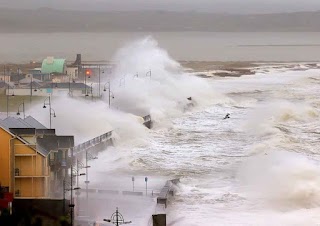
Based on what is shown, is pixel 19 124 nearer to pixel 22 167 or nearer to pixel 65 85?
pixel 22 167

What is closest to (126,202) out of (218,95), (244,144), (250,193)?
(250,193)

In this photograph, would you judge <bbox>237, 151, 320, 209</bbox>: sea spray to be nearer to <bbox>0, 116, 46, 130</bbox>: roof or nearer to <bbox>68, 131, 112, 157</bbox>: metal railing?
<bbox>68, 131, 112, 157</bbox>: metal railing

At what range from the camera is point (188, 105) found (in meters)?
50.9

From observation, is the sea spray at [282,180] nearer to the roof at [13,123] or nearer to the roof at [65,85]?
the roof at [13,123]

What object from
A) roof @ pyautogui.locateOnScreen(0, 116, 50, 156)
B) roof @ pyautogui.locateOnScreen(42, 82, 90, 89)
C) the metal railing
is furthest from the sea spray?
roof @ pyautogui.locateOnScreen(42, 82, 90, 89)

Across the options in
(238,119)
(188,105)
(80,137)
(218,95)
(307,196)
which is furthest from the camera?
(218,95)

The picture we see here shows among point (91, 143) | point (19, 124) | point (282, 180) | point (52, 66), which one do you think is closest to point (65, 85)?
point (52, 66)

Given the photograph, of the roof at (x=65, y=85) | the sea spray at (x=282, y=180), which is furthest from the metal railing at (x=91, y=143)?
the roof at (x=65, y=85)

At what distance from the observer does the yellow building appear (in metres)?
17.6

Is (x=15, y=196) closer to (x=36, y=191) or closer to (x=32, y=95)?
(x=36, y=191)

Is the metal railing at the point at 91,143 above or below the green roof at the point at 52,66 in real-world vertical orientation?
below

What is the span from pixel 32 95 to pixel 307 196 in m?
26.9

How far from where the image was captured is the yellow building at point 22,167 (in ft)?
57.7

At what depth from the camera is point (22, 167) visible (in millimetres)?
17953
